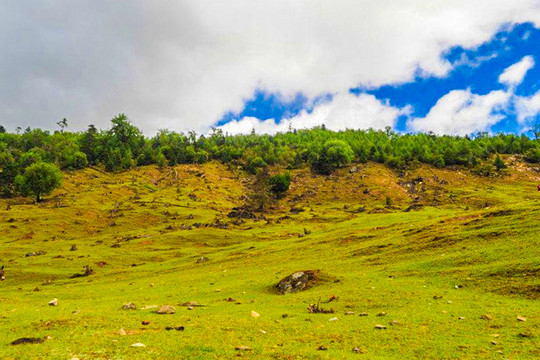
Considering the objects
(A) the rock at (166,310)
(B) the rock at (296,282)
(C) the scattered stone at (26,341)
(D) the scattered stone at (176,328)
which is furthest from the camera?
(B) the rock at (296,282)

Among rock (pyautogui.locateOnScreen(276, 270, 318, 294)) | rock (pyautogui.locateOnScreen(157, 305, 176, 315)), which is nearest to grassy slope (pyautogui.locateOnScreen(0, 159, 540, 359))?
rock (pyautogui.locateOnScreen(157, 305, 176, 315))

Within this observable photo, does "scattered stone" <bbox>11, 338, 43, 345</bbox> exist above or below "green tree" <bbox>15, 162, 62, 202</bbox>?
below

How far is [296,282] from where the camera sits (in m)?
30.4

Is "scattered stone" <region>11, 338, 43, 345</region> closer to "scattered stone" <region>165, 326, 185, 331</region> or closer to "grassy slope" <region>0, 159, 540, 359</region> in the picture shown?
"grassy slope" <region>0, 159, 540, 359</region>

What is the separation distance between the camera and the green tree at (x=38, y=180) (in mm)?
132625

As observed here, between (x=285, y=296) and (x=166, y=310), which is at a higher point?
(x=166, y=310)

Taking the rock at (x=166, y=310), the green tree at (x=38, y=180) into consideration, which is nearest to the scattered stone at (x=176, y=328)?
the rock at (x=166, y=310)

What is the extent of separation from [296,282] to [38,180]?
139790 millimetres

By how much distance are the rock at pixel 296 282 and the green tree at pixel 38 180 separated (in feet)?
451

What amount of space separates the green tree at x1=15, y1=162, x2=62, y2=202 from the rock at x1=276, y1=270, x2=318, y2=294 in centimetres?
13735

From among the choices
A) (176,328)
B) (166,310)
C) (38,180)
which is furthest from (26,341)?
(38,180)

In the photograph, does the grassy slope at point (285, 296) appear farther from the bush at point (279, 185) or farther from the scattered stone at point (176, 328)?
the bush at point (279, 185)

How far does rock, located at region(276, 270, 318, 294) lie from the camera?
29812 mm

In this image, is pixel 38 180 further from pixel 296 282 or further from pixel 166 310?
pixel 296 282
